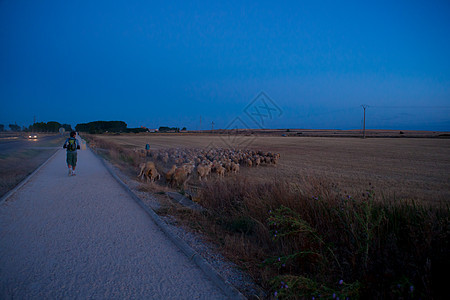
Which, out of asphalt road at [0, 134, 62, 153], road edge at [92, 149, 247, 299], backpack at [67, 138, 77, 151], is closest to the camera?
road edge at [92, 149, 247, 299]

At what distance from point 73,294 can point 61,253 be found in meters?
1.30

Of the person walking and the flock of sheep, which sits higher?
the person walking

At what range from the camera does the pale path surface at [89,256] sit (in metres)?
3.17

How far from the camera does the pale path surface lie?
3166 mm

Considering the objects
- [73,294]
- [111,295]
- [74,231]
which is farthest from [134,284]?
[74,231]

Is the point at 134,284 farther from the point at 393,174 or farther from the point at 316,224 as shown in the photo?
the point at 393,174

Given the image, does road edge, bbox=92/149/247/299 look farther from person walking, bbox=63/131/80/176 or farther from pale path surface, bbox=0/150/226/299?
person walking, bbox=63/131/80/176

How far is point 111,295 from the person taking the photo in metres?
3.08

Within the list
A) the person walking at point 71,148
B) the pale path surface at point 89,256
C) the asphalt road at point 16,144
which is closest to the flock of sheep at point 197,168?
the person walking at point 71,148

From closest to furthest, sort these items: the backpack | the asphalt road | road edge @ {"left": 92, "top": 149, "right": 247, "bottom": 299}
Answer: road edge @ {"left": 92, "top": 149, "right": 247, "bottom": 299} < the backpack < the asphalt road

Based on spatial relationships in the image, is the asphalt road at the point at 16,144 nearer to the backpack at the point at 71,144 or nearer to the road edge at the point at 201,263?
the backpack at the point at 71,144

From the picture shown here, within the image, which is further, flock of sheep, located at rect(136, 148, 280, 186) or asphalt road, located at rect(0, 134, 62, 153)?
asphalt road, located at rect(0, 134, 62, 153)

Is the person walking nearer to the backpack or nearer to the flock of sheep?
the backpack

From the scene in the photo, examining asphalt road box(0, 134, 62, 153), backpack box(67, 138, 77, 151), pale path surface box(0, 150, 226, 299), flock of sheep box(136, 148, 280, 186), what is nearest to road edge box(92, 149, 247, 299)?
pale path surface box(0, 150, 226, 299)
